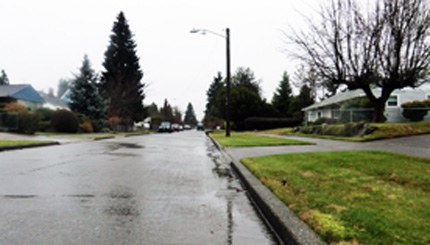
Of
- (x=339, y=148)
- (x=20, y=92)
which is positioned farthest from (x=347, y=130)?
(x=20, y=92)

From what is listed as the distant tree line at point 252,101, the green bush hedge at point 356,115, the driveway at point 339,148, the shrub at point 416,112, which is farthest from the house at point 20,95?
the shrub at point 416,112

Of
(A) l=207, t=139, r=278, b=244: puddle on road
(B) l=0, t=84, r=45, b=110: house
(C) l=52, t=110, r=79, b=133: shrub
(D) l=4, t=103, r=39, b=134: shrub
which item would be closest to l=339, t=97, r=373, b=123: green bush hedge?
(A) l=207, t=139, r=278, b=244: puddle on road

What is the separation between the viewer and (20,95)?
44.7m

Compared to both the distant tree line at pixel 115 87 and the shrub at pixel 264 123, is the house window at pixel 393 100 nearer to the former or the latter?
the shrub at pixel 264 123

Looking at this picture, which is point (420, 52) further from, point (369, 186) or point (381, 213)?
point (381, 213)

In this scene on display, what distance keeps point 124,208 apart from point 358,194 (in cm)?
355

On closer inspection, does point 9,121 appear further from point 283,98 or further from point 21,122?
point 283,98

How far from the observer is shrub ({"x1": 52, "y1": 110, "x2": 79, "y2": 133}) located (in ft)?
108

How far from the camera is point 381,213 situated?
13.6 ft

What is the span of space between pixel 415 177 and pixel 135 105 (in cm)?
5396

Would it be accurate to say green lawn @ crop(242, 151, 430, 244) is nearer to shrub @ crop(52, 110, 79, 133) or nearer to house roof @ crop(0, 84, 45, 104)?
shrub @ crop(52, 110, 79, 133)

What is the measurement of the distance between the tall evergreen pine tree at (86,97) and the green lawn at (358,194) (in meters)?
38.8

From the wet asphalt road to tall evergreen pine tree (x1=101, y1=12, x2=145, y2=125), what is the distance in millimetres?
43694

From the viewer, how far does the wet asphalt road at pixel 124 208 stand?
12.6 feet
